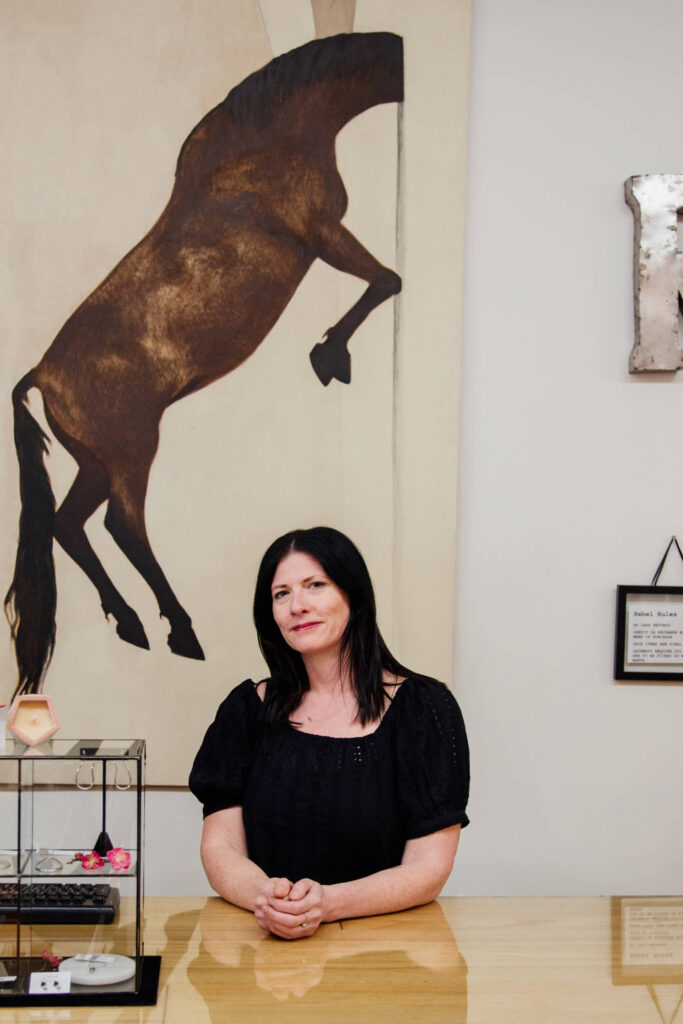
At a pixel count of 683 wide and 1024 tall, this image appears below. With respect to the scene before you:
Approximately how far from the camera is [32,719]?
141 cm

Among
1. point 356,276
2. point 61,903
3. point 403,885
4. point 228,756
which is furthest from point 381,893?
point 356,276

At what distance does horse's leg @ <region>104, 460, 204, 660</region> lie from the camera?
248 cm

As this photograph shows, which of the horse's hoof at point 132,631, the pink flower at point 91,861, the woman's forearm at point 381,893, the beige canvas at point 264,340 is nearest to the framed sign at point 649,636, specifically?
the beige canvas at point 264,340

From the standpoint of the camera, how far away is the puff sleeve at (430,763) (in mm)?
1697

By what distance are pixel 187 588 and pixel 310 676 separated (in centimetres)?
72

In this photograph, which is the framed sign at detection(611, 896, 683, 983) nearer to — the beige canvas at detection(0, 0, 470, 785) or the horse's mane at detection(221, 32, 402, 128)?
the beige canvas at detection(0, 0, 470, 785)

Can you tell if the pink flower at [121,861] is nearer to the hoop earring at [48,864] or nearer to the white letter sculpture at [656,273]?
the hoop earring at [48,864]

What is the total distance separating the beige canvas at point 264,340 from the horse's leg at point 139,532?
0.08 feet

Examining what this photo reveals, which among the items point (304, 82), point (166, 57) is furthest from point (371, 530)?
point (166, 57)

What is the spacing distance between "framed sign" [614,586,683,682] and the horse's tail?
1.49 metres

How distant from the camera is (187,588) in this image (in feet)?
8.14

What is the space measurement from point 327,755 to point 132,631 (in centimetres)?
91

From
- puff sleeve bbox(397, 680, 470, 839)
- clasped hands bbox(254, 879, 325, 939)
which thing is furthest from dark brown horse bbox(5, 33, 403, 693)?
clasped hands bbox(254, 879, 325, 939)

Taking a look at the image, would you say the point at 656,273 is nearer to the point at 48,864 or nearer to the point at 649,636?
the point at 649,636
